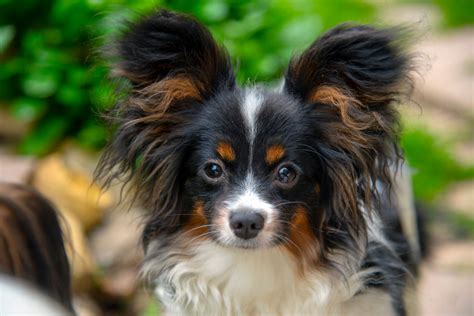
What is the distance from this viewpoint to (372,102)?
135 inches

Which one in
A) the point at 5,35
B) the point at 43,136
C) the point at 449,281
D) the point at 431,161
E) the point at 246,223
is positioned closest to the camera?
the point at 246,223

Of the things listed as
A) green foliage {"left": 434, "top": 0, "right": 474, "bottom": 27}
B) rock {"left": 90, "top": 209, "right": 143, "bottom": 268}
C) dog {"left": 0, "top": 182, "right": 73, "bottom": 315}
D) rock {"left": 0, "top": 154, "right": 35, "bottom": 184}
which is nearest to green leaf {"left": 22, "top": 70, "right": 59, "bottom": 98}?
rock {"left": 0, "top": 154, "right": 35, "bottom": 184}

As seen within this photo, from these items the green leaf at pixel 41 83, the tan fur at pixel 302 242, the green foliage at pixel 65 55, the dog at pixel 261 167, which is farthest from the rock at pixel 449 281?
the green leaf at pixel 41 83

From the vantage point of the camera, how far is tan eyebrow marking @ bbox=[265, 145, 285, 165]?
3354 millimetres

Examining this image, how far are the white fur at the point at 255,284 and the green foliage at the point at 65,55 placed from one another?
218 centimetres

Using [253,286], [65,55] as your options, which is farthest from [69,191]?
[253,286]

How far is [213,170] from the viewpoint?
3.41 m

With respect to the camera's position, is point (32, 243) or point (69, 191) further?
point (69, 191)

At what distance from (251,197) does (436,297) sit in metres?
2.64

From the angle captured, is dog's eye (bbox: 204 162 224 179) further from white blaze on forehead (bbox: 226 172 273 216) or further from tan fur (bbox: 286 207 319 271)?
tan fur (bbox: 286 207 319 271)

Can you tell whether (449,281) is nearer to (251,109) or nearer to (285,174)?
(285,174)

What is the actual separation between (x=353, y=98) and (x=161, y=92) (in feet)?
2.35

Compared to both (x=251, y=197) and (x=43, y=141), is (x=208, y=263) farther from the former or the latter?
(x=43, y=141)

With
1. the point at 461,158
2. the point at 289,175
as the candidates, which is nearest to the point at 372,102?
the point at 289,175
